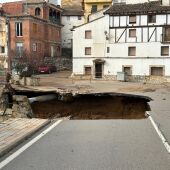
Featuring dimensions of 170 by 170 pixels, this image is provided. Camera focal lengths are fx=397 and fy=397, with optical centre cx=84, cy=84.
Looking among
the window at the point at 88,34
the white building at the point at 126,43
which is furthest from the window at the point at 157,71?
→ the window at the point at 88,34

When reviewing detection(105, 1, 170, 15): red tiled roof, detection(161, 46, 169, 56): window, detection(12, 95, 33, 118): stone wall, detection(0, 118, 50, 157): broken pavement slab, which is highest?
detection(105, 1, 170, 15): red tiled roof

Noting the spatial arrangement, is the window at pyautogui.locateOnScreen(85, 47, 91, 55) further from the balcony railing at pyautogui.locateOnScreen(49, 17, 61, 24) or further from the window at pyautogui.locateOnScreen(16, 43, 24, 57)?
the balcony railing at pyautogui.locateOnScreen(49, 17, 61, 24)

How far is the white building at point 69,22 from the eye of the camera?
79.3 meters

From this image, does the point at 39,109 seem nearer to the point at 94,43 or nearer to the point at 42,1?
the point at 94,43

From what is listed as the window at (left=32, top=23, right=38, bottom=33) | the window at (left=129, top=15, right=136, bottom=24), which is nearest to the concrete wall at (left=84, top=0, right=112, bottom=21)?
the window at (left=32, top=23, right=38, bottom=33)

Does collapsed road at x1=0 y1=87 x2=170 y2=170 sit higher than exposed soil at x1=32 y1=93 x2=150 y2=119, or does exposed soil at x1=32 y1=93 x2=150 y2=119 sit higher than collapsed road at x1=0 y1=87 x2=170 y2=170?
collapsed road at x1=0 y1=87 x2=170 y2=170

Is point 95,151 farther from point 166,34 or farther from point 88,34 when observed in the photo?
point 88,34

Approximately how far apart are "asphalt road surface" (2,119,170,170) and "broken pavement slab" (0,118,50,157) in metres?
0.41

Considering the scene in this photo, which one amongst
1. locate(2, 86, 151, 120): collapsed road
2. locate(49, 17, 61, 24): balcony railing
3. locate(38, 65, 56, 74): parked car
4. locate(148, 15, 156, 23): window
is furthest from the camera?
locate(49, 17, 61, 24): balcony railing

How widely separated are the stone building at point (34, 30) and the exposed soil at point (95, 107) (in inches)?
1320

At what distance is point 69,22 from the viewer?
80.0 m

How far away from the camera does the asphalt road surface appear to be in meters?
7.39

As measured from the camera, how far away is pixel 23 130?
11266mm

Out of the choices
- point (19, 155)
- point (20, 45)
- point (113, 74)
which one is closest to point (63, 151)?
point (19, 155)
